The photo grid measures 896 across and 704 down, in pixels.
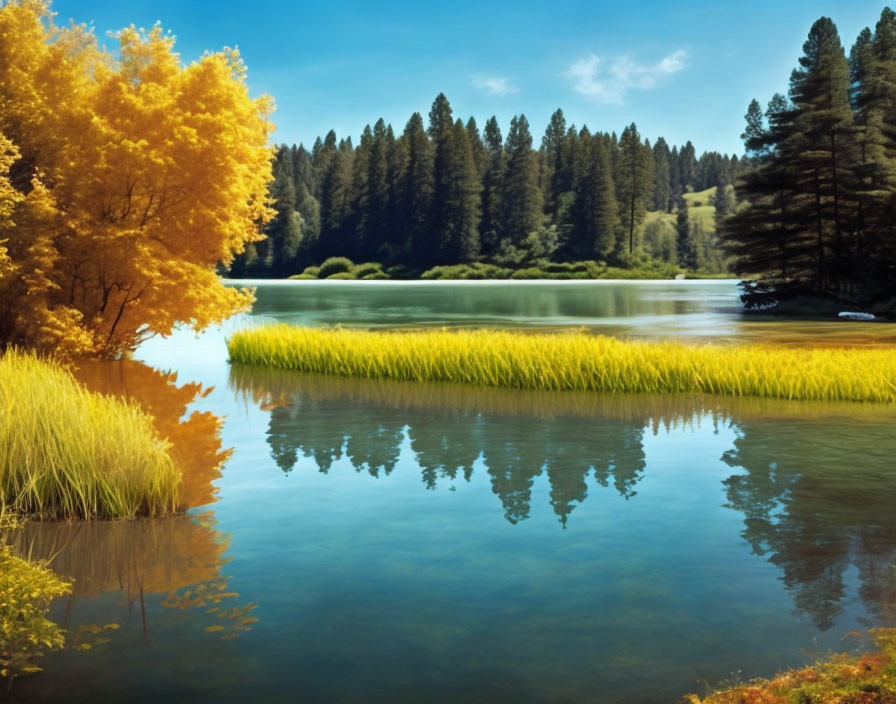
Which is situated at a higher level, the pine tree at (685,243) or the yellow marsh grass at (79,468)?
the pine tree at (685,243)

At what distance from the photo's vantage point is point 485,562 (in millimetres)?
10055

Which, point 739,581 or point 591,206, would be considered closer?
point 739,581

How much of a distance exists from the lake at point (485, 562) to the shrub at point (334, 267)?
146786 mm

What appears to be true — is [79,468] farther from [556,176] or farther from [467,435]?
[556,176]

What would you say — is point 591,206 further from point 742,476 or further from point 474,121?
point 742,476

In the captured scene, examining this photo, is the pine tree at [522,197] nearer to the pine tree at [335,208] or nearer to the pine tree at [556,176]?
the pine tree at [556,176]

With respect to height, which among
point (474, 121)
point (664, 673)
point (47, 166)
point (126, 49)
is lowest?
point (664, 673)

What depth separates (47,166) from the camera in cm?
2736

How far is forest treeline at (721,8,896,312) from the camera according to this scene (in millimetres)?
58031

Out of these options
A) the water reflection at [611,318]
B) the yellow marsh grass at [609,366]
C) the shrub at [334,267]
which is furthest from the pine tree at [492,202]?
the yellow marsh grass at [609,366]

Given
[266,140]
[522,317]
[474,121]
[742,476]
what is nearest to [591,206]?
[474,121]

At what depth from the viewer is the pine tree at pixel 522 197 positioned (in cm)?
15823

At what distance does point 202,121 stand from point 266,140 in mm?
3875

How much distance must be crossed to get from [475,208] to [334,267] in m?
29.4
